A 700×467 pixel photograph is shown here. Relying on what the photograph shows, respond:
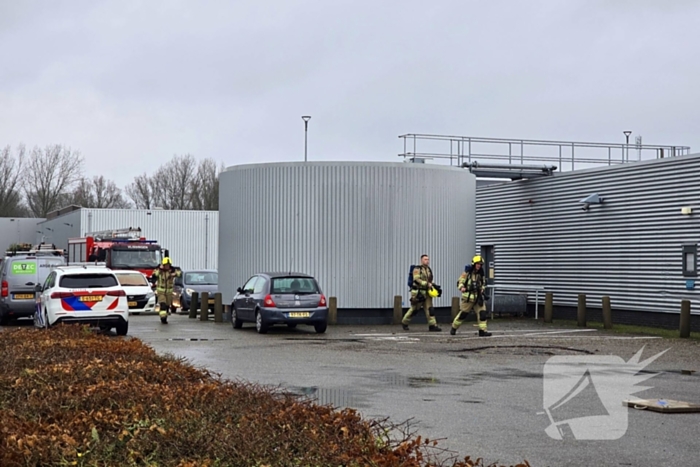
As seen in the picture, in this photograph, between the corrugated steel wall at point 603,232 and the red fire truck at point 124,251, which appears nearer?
the corrugated steel wall at point 603,232

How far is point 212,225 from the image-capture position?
5478 cm

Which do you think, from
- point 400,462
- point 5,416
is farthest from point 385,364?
point 400,462

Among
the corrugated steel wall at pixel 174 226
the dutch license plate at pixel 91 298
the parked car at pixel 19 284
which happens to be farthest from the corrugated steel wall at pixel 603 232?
the corrugated steel wall at pixel 174 226

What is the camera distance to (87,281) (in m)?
22.0

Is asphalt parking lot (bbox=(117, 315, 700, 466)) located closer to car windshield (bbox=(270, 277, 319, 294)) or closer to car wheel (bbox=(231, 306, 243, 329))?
car wheel (bbox=(231, 306, 243, 329))

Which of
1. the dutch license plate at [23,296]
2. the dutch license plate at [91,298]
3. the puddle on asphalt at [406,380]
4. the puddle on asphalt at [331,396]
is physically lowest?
the puddle on asphalt at [406,380]

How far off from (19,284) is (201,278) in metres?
10.2

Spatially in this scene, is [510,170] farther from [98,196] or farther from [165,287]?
[98,196]

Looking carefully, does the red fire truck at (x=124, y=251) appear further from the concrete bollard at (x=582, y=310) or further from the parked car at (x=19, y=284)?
the concrete bollard at (x=582, y=310)

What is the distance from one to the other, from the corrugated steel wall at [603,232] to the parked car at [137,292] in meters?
11.5

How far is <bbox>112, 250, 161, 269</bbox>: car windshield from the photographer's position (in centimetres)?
3925

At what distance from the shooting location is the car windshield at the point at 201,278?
3662 cm

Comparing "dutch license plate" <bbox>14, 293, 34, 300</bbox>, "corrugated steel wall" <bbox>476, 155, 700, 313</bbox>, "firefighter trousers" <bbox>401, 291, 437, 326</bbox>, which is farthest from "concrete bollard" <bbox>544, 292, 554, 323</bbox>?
"dutch license plate" <bbox>14, 293, 34, 300</bbox>

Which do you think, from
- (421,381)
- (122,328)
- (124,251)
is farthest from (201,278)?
(421,381)
